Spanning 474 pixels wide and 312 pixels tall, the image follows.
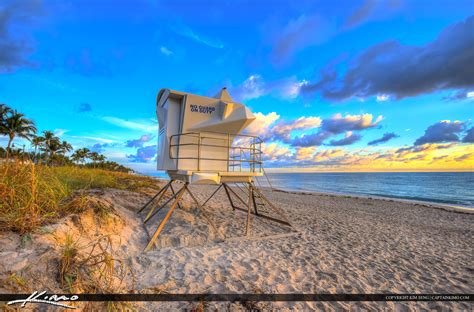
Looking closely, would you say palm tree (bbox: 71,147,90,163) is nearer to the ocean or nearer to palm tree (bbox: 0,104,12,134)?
palm tree (bbox: 0,104,12,134)

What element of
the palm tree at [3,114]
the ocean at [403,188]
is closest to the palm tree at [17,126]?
the palm tree at [3,114]

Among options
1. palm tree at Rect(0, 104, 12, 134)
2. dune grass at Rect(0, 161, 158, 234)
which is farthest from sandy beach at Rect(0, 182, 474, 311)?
palm tree at Rect(0, 104, 12, 134)

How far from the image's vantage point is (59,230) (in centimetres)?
445

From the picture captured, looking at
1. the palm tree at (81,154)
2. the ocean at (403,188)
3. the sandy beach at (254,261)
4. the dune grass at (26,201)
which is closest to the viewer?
the sandy beach at (254,261)

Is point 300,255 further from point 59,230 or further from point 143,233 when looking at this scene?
point 59,230

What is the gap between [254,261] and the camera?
17.2ft

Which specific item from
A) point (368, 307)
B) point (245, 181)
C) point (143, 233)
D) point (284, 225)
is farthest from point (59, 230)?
point (284, 225)

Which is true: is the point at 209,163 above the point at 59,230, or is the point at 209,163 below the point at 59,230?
above

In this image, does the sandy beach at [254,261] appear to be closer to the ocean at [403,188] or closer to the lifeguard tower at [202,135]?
the lifeguard tower at [202,135]

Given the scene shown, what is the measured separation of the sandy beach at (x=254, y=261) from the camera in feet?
11.8

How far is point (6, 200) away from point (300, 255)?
21.8ft

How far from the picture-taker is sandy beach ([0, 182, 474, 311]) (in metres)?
3.58

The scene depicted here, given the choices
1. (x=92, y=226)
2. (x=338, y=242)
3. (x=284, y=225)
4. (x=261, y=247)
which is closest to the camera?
(x=92, y=226)

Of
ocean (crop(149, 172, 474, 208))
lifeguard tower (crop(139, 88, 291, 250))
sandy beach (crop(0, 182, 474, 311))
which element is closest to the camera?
sandy beach (crop(0, 182, 474, 311))
